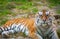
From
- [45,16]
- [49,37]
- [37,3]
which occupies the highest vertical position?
[45,16]

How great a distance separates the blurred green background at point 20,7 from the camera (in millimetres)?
8445

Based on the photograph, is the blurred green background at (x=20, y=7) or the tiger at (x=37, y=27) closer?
the tiger at (x=37, y=27)

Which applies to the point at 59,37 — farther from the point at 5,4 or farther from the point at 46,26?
the point at 5,4

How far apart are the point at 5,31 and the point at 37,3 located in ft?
12.6

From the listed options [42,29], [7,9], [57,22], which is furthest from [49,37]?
[7,9]

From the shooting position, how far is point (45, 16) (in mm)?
5406

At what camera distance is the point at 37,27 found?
5.67m

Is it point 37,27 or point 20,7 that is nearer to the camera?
point 37,27

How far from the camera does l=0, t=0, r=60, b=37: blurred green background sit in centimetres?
845

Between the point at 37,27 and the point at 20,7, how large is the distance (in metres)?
3.69

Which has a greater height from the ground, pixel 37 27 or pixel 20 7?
pixel 37 27

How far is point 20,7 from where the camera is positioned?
930cm

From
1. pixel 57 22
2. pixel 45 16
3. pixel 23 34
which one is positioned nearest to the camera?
pixel 45 16

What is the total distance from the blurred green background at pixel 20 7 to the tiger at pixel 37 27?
3.75 feet
